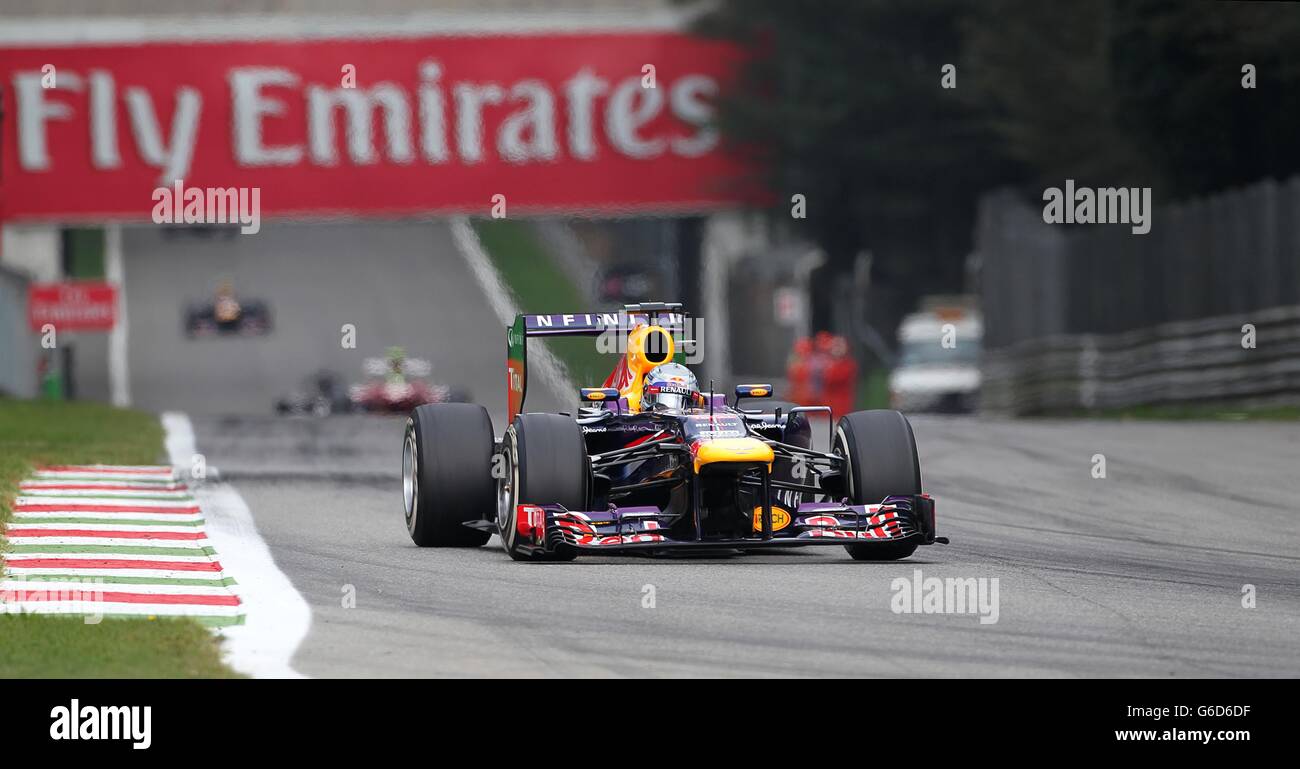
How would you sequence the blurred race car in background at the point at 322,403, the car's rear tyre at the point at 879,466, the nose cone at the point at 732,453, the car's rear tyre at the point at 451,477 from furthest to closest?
the blurred race car in background at the point at 322,403
the car's rear tyre at the point at 451,477
the car's rear tyre at the point at 879,466
the nose cone at the point at 732,453

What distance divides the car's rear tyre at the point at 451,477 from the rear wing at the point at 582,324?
36 centimetres

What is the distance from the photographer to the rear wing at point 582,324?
13.2m

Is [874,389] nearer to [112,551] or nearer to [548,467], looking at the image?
[112,551]

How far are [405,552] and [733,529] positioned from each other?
209 cm

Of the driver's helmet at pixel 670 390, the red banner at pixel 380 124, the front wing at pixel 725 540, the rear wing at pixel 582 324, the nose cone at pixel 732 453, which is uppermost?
the red banner at pixel 380 124

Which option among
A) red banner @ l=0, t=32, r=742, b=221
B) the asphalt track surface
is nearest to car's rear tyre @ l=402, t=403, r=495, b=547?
the asphalt track surface

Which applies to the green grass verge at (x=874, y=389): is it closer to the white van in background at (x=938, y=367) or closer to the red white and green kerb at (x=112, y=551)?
the white van in background at (x=938, y=367)

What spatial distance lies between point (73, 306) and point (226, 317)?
8.33 m

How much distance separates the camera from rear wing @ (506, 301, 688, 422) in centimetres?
1325

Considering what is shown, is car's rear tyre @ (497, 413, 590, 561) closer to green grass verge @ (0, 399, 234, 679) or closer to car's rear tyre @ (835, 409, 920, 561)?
car's rear tyre @ (835, 409, 920, 561)

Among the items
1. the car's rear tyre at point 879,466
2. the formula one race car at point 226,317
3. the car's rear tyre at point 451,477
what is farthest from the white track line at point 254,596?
the formula one race car at point 226,317

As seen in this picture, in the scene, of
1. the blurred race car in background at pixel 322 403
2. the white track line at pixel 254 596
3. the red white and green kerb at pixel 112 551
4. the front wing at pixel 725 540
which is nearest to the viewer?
the white track line at pixel 254 596
